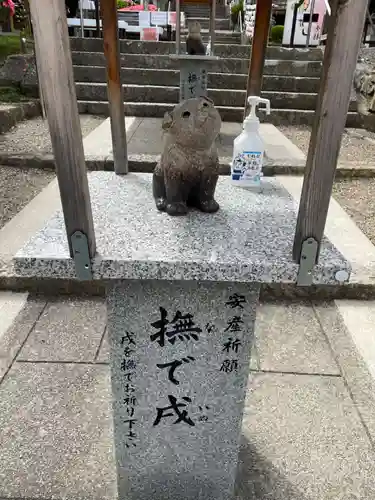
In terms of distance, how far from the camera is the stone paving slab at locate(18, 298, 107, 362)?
2350 millimetres

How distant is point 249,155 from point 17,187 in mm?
3189

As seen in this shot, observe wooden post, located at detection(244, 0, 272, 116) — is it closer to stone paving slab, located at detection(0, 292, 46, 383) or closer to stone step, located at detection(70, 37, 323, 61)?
stone paving slab, located at detection(0, 292, 46, 383)

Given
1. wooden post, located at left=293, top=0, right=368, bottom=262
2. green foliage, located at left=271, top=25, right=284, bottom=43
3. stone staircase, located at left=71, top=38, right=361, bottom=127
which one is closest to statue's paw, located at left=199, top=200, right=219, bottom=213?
wooden post, located at left=293, top=0, right=368, bottom=262

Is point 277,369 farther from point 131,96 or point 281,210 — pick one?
point 131,96

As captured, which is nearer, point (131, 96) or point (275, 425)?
point (275, 425)

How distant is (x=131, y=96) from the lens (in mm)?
6699

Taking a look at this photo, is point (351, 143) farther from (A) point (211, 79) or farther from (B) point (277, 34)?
(B) point (277, 34)

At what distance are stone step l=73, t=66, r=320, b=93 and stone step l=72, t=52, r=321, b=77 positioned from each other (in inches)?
11.1

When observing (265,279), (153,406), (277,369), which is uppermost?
(265,279)

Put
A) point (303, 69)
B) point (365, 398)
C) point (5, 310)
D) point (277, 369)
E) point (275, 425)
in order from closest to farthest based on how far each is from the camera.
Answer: point (275, 425)
point (365, 398)
point (277, 369)
point (5, 310)
point (303, 69)

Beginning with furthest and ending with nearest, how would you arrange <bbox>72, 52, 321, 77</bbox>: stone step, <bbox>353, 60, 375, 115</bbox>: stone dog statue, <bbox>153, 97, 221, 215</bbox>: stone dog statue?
1. <bbox>72, 52, 321, 77</bbox>: stone step
2. <bbox>353, 60, 375, 115</bbox>: stone dog statue
3. <bbox>153, 97, 221, 215</bbox>: stone dog statue

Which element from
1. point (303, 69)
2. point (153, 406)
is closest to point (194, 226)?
point (153, 406)

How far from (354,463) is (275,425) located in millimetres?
347

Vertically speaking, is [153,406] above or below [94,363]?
above
